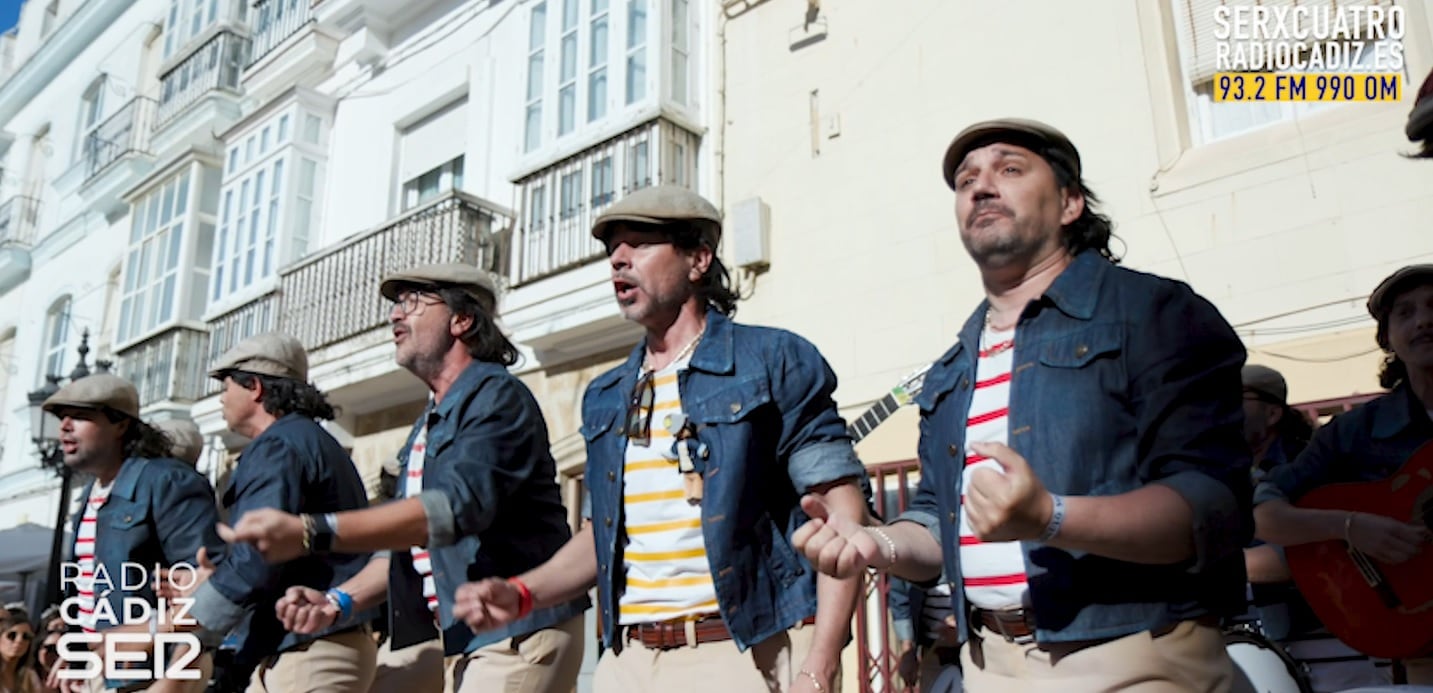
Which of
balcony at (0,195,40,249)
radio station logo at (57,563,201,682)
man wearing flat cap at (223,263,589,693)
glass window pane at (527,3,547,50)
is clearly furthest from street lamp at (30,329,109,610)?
balcony at (0,195,40,249)

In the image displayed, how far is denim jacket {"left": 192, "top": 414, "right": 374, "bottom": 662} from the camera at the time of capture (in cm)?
359

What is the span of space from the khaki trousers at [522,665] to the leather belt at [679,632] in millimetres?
548

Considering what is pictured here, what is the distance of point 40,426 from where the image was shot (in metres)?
10.5

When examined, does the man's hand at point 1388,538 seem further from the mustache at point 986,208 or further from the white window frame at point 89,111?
the white window frame at point 89,111

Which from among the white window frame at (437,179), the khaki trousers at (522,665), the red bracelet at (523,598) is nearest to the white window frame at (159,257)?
the white window frame at (437,179)

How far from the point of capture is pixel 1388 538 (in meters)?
3.12

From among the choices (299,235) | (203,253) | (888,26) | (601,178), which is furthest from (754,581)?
(203,253)

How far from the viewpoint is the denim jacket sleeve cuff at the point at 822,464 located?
2.66 metres

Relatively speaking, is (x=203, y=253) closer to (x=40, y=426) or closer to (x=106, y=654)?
(x=40, y=426)

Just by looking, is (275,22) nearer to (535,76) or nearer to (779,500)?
(535,76)

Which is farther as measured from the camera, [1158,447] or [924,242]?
[924,242]

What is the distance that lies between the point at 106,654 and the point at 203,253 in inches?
481

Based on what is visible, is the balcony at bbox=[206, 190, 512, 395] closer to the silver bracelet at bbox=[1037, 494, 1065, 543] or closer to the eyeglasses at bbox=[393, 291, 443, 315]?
the eyeglasses at bbox=[393, 291, 443, 315]

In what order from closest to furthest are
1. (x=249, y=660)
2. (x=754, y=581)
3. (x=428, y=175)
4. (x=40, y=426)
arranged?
1. (x=754, y=581)
2. (x=249, y=660)
3. (x=40, y=426)
4. (x=428, y=175)
